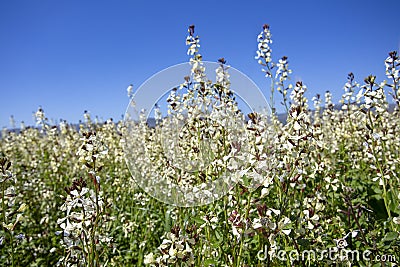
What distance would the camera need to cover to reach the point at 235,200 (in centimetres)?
209

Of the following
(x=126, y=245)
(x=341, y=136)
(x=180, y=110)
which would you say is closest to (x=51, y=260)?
(x=126, y=245)

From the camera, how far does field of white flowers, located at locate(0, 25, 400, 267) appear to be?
182 centimetres

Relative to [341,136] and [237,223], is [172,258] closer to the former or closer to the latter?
[237,223]

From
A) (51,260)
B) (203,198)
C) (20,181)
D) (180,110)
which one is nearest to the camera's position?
(203,198)

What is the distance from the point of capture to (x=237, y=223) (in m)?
1.67

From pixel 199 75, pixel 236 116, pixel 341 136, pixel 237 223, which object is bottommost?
pixel 237 223

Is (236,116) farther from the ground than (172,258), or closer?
farther from the ground

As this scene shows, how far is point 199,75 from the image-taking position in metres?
3.13

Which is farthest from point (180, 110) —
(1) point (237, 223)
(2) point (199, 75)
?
(1) point (237, 223)

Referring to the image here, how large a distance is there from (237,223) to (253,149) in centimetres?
37

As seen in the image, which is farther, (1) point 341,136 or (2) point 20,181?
(2) point 20,181

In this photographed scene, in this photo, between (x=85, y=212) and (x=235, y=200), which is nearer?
(x=85, y=212)

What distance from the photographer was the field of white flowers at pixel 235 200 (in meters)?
1.82

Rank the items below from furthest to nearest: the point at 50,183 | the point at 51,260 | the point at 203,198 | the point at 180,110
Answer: the point at 50,183, the point at 51,260, the point at 180,110, the point at 203,198
